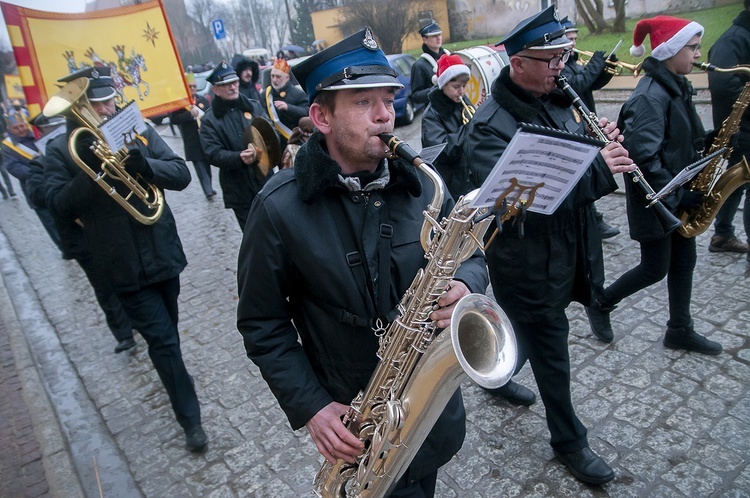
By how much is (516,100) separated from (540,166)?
0.96 metres

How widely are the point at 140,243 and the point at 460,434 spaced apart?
2549mm

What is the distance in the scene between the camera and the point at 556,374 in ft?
9.51

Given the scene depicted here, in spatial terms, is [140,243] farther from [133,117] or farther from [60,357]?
[60,357]

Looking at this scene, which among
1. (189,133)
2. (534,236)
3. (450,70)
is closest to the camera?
(534,236)

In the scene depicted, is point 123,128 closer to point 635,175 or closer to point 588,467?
point 635,175

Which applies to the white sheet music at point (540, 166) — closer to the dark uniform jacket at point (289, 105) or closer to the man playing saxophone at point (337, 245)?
the man playing saxophone at point (337, 245)

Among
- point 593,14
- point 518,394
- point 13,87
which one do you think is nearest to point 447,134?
point 518,394

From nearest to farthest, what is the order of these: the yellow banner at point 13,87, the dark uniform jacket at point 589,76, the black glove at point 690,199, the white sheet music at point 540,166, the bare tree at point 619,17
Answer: the white sheet music at point 540,166 → the black glove at point 690,199 → the dark uniform jacket at point 589,76 → the bare tree at point 619,17 → the yellow banner at point 13,87

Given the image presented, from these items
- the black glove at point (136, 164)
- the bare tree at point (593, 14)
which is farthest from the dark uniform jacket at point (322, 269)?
the bare tree at point (593, 14)

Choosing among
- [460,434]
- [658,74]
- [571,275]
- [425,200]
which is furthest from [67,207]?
[658,74]

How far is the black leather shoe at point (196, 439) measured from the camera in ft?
12.1

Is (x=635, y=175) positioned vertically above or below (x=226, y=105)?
below

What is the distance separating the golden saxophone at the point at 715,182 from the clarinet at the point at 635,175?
1.77 feet

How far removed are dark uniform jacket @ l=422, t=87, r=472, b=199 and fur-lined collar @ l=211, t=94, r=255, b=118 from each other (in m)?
2.06
